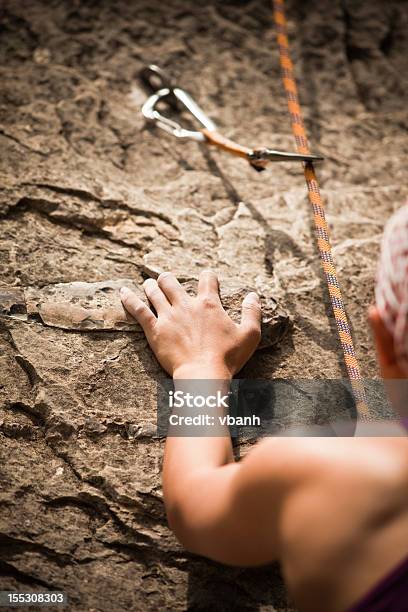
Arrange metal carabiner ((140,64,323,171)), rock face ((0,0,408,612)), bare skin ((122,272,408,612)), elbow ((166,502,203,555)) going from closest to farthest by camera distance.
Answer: bare skin ((122,272,408,612)) < elbow ((166,502,203,555)) < rock face ((0,0,408,612)) < metal carabiner ((140,64,323,171))

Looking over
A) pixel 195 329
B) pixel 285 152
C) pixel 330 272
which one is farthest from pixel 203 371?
pixel 285 152

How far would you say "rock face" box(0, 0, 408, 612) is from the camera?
110 cm

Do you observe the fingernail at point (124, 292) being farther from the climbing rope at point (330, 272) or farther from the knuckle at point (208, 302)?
the climbing rope at point (330, 272)

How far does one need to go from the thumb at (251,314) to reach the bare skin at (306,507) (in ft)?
0.95

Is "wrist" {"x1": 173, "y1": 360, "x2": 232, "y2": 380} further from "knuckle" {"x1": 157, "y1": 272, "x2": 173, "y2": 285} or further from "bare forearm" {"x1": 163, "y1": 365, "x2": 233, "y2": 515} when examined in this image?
"knuckle" {"x1": 157, "y1": 272, "x2": 173, "y2": 285}

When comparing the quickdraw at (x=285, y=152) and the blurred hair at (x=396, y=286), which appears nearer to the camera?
the blurred hair at (x=396, y=286)

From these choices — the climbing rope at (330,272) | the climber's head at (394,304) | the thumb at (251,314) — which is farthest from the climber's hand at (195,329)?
the climber's head at (394,304)

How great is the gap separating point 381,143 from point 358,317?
0.68 meters

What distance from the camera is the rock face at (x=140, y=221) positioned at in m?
1.10

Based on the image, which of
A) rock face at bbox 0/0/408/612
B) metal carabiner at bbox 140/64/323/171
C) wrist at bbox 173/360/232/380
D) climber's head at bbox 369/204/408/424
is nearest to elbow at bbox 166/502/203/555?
rock face at bbox 0/0/408/612

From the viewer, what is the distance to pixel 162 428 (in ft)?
4.00

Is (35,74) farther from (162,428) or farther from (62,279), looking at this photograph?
(162,428)

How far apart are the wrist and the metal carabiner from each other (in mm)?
625

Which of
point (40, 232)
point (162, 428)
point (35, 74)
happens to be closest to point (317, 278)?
point (162, 428)
